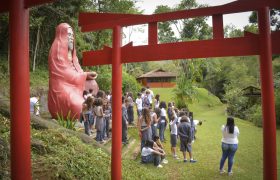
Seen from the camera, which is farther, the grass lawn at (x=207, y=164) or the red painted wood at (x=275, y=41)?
the grass lawn at (x=207, y=164)

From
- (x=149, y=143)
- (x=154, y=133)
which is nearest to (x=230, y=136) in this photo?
(x=149, y=143)

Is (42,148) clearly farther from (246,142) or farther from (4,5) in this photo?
(246,142)

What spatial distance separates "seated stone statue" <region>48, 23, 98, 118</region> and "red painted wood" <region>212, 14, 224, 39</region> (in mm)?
7487

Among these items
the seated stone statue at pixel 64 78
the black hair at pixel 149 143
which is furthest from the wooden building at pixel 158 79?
the black hair at pixel 149 143

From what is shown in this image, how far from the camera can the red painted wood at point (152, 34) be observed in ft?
10.7

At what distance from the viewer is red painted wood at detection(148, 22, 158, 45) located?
3262 millimetres

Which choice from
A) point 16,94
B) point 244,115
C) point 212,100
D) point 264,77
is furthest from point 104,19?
point 212,100

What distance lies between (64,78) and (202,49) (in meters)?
8.04

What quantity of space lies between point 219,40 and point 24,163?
2055mm

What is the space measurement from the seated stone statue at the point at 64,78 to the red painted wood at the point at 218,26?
7.49 meters

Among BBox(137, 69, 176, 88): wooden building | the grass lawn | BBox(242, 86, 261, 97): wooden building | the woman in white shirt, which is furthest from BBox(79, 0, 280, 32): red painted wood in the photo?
BBox(137, 69, 176, 88): wooden building

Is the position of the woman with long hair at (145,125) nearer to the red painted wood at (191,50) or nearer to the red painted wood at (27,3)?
the red painted wood at (191,50)

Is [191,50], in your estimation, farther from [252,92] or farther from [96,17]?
[252,92]

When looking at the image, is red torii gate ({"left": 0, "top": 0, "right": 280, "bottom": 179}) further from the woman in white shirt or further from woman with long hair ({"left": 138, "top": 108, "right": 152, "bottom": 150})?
woman with long hair ({"left": 138, "top": 108, "right": 152, "bottom": 150})
